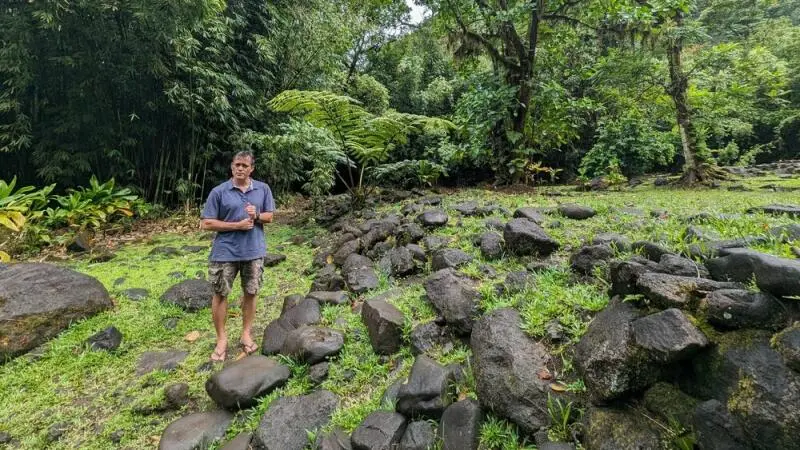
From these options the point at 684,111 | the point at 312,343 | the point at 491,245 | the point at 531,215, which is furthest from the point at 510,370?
the point at 684,111

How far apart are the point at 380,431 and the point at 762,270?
1.73 m

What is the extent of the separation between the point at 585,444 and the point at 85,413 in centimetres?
296

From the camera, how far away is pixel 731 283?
1.68 meters

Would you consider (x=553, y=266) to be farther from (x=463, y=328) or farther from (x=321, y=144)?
(x=321, y=144)

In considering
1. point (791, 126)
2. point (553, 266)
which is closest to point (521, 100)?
point (553, 266)

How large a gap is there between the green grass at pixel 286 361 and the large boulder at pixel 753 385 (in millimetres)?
479

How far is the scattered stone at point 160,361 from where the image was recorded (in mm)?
3025

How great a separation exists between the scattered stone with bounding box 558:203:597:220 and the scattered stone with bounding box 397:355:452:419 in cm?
278

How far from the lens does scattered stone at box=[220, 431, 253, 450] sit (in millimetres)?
2111

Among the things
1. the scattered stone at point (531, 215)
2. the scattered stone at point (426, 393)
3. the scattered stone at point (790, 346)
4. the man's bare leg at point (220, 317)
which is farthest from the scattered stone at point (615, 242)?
the man's bare leg at point (220, 317)

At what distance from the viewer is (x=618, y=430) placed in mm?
1526

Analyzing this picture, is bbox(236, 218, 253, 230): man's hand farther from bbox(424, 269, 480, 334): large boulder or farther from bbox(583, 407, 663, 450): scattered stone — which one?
bbox(583, 407, 663, 450): scattered stone

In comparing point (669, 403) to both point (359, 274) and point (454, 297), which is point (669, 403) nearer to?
point (454, 297)

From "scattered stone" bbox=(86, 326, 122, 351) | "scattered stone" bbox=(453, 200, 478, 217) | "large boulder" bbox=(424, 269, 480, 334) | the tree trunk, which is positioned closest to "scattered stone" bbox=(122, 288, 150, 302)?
"scattered stone" bbox=(86, 326, 122, 351)
